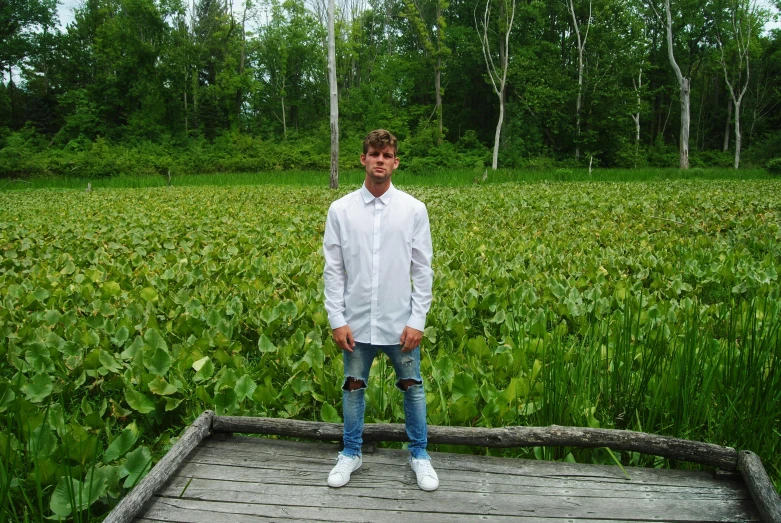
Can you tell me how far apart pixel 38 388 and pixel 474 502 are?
2.07 metres

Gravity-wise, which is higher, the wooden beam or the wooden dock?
the wooden beam

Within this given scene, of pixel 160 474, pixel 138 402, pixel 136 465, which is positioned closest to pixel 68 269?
pixel 138 402

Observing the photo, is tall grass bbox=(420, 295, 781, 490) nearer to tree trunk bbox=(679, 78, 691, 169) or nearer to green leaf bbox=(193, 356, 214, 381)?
green leaf bbox=(193, 356, 214, 381)

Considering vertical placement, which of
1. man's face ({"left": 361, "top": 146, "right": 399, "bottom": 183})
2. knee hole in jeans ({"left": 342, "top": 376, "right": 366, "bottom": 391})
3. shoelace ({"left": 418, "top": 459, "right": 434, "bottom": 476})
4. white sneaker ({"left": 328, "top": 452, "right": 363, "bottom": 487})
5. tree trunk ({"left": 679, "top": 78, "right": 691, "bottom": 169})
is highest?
tree trunk ({"left": 679, "top": 78, "right": 691, "bottom": 169})

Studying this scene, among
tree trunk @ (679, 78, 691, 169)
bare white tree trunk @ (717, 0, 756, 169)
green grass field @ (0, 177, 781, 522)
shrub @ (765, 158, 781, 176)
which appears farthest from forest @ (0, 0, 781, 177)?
green grass field @ (0, 177, 781, 522)

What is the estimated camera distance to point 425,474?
6.34 ft

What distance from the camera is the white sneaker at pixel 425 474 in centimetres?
191

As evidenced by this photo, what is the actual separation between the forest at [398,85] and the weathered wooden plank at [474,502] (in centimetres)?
2634

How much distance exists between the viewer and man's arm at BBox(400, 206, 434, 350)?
1.88 metres

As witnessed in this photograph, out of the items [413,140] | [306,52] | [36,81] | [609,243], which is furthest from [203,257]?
[36,81]

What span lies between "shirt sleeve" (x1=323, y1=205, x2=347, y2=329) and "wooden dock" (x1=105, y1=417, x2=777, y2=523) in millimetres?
577

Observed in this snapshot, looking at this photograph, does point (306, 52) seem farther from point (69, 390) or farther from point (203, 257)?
point (69, 390)

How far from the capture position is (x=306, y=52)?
126 feet

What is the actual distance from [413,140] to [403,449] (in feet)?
104
